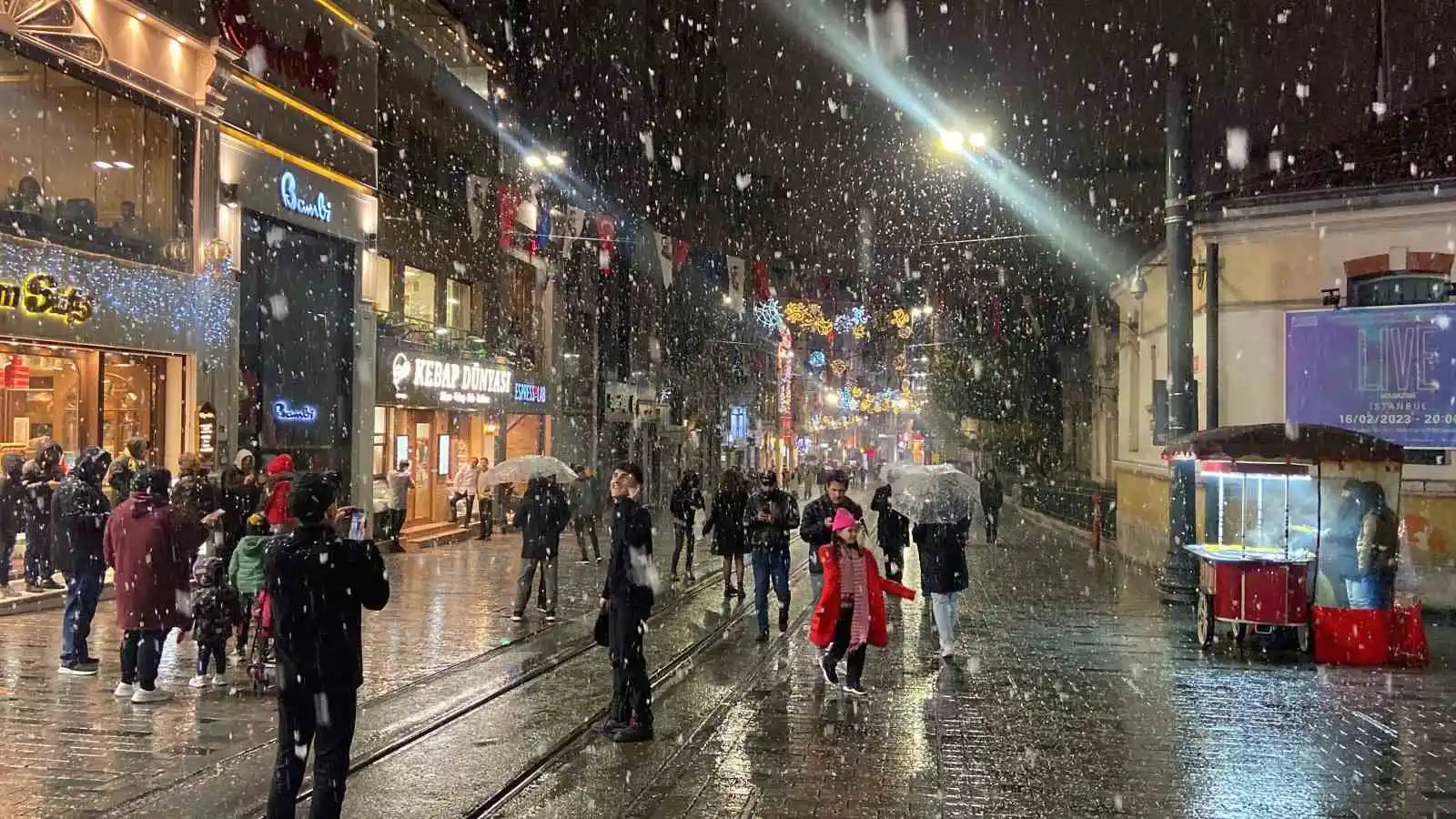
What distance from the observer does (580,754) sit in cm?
735

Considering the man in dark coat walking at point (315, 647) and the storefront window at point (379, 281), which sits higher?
the storefront window at point (379, 281)

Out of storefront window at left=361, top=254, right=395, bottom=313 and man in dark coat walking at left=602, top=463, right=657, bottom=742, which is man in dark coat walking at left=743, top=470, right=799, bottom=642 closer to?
man in dark coat walking at left=602, top=463, right=657, bottom=742

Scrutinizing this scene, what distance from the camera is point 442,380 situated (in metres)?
25.2

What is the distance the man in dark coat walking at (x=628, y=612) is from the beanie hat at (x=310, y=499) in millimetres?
2675

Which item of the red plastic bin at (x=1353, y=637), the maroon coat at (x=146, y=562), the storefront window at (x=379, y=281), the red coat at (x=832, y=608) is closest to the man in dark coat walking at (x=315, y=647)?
the maroon coat at (x=146, y=562)

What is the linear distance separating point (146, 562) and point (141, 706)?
3.69ft

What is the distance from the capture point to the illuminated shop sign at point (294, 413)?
1995 cm

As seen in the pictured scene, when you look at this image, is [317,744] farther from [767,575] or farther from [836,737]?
[767,575]

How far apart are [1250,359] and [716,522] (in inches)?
349

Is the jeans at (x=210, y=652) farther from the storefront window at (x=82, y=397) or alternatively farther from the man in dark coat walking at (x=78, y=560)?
the storefront window at (x=82, y=397)

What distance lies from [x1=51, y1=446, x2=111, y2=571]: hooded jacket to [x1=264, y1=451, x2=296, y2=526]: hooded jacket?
4.64 feet

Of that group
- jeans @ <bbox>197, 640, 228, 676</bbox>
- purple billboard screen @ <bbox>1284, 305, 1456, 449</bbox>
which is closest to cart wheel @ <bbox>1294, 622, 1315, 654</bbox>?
purple billboard screen @ <bbox>1284, 305, 1456, 449</bbox>

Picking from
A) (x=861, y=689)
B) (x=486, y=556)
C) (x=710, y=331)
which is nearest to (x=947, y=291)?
(x=710, y=331)

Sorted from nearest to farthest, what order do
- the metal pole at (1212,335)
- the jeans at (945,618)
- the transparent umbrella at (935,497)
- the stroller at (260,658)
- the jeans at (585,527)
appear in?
1. the stroller at (260,658)
2. the jeans at (945,618)
3. the transparent umbrella at (935,497)
4. the metal pole at (1212,335)
5. the jeans at (585,527)
